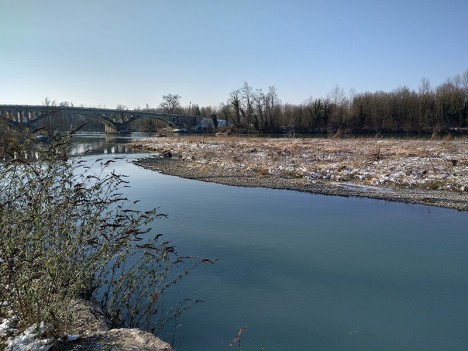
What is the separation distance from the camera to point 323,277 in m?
7.96

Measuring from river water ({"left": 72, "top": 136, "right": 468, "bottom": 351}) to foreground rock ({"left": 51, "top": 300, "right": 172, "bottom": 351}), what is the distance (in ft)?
5.08

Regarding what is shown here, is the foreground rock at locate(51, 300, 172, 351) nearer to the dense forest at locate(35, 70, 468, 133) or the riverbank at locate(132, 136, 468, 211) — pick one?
the riverbank at locate(132, 136, 468, 211)

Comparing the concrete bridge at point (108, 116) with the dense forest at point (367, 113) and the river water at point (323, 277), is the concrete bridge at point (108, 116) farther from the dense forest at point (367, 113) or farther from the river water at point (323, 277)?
the river water at point (323, 277)

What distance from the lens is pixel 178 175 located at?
74.5 feet

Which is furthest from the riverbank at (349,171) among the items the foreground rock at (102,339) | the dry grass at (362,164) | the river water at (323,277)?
the foreground rock at (102,339)

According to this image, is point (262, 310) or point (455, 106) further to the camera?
point (455, 106)

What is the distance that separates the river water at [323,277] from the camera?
5910mm

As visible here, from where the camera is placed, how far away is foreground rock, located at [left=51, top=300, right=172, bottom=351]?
12.2ft

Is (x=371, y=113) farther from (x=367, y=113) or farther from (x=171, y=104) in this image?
(x=171, y=104)

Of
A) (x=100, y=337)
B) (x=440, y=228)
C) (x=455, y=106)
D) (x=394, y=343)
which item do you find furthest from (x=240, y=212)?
(x=455, y=106)

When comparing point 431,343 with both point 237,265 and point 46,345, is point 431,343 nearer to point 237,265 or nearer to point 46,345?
point 237,265

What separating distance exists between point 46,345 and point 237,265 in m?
5.42

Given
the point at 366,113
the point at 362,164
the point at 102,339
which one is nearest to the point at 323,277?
the point at 102,339

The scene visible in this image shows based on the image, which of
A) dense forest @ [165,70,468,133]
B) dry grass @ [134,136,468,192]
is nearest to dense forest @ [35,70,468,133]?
dense forest @ [165,70,468,133]
